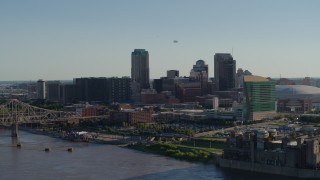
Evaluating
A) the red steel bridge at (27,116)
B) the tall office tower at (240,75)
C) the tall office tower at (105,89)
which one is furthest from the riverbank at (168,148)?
the tall office tower at (240,75)

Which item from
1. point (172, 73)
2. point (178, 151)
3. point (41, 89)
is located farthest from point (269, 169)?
point (172, 73)

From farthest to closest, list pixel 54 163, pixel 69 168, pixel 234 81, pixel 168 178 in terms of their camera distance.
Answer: pixel 234 81
pixel 54 163
pixel 69 168
pixel 168 178

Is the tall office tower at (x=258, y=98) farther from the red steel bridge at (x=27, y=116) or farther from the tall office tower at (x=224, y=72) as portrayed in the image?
the tall office tower at (x=224, y=72)

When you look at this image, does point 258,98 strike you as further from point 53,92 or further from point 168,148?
point 53,92

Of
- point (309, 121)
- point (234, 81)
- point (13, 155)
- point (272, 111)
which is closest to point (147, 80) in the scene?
point (234, 81)

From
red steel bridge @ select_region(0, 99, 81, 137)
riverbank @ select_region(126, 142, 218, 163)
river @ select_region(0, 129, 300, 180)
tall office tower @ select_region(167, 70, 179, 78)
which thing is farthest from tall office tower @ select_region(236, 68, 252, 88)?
river @ select_region(0, 129, 300, 180)

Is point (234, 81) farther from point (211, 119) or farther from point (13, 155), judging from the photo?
point (13, 155)
